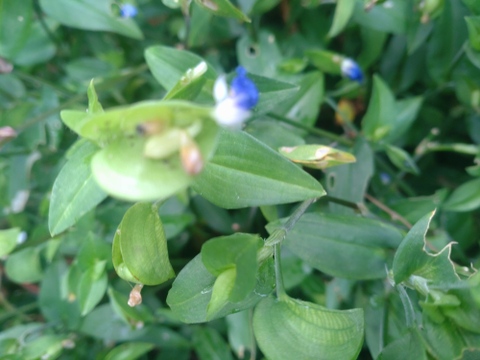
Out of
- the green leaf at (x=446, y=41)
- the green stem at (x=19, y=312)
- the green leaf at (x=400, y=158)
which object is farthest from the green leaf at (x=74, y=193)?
the green leaf at (x=446, y=41)

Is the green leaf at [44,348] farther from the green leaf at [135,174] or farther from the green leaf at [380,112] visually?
the green leaf at [380,112]

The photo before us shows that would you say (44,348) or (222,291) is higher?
(222,291)

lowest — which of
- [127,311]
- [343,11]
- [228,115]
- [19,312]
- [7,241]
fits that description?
[19,312]

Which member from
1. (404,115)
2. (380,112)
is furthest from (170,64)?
(404,115)

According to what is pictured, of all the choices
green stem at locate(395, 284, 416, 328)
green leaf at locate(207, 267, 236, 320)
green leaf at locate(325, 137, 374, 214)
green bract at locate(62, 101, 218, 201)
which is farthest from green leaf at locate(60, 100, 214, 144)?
green leaf at locate(325, 137, 374, 214)

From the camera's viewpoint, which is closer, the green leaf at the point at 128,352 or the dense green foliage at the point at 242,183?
the dense green foliage at the point at 242,183

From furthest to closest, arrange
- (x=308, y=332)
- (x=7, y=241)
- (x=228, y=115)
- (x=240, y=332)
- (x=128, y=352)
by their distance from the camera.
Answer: (x=240, y=332) < (x=128, y=352) < (x=7, y=241) < (x=308, y=332) < (x=228, y=115)

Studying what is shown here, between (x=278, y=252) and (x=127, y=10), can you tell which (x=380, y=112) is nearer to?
(x=278, y=252)
